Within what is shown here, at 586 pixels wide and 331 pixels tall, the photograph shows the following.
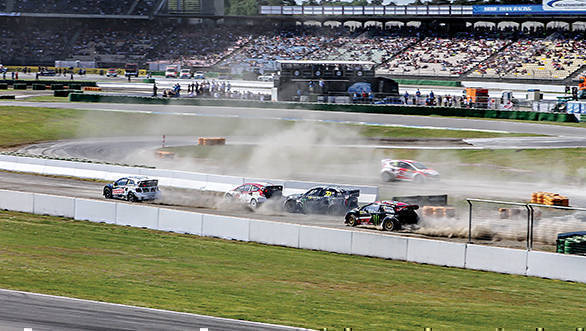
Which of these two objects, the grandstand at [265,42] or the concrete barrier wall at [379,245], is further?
the grandstand at [265,42]

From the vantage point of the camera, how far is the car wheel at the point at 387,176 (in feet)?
112

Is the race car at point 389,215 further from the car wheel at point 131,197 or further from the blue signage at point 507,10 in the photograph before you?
the blue signage at point 507,10

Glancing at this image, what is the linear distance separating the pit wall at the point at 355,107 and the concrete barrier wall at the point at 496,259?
35.1 meters

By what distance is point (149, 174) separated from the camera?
34688mm

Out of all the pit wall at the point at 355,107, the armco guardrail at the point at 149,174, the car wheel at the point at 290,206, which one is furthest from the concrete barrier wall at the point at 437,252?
the pit wall at the point at 355,107

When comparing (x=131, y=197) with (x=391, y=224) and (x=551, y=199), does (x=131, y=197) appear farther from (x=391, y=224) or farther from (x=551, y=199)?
(x=551, y=199)

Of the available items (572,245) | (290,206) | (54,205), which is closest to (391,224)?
(290,206)

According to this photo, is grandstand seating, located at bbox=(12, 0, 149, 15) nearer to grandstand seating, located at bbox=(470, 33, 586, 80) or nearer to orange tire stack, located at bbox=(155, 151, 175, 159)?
grandstand seating, located at bbox=(470, 33, 586, 80)

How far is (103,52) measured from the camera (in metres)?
112

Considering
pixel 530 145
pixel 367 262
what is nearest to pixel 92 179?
pixel 367 262

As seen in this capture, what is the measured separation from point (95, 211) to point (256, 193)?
19.5ft

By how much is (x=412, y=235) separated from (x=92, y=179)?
18.4 metres

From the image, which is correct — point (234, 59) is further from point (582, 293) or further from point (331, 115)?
point (582, 293)

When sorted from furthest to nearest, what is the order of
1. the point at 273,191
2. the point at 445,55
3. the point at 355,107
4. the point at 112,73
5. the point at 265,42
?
the point at 265,42 → the point at 112,73 → the point at 445,55 → the point at 355,107 → the point at 273,191
